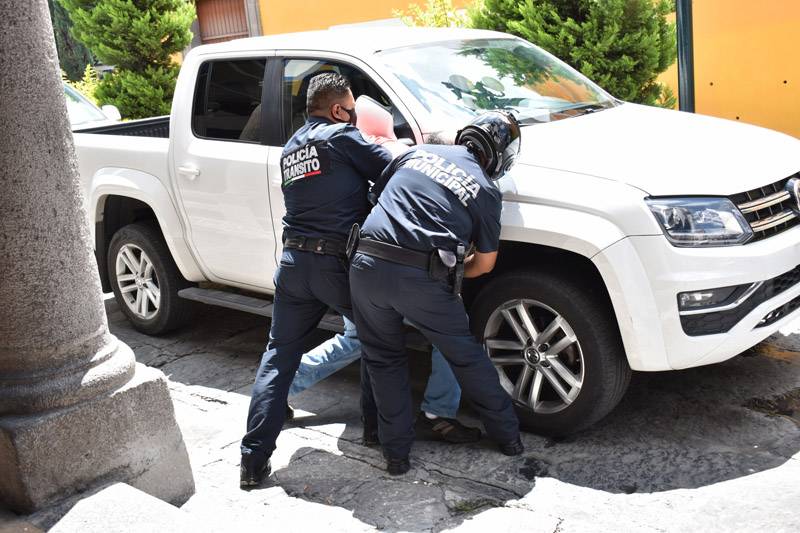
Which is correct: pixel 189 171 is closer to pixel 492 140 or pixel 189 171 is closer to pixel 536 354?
pixel 492 140

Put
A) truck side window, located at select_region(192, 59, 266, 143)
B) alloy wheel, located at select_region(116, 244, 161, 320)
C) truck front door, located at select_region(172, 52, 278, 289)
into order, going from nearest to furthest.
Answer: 1. truck front door, located at select_region(172, 52, 278, 289)
2. truck side window, located at select_region(192, 59, 266, 143)
3. alloy wheel, located at select_region(116, 244, 161, 320)

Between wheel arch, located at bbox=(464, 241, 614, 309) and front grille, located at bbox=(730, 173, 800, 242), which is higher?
front grille, located at bbox=(730, 173, 800, 242)

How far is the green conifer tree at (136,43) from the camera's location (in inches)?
508

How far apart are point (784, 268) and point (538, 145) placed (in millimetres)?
1209

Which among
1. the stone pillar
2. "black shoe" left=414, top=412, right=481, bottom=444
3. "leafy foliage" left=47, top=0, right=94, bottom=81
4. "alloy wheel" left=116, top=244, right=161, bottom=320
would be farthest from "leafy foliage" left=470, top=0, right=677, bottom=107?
"leafy foliage" left=47, top=0, right=94, bottom=81

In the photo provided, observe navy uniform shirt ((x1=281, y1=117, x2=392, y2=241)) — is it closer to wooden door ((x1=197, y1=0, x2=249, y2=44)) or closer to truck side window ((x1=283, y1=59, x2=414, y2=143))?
truck side window ((x1=283, y1=59, x2=414, y2=143))

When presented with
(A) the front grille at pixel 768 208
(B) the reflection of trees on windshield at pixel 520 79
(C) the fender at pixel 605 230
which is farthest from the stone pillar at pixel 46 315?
(A) the front grille at pixel 768 208

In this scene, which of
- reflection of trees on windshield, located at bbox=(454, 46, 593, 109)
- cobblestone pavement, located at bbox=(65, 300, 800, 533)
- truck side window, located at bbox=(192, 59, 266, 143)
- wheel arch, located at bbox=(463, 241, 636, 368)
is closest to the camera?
cobblestone pavement, located at bbox=(65, 300, 800, 533)

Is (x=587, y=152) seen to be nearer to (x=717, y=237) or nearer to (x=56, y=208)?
(x=717, y=237)

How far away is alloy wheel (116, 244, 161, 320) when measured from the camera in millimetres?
6492

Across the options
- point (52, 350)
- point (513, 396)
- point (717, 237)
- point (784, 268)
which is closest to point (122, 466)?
point (52, 350)

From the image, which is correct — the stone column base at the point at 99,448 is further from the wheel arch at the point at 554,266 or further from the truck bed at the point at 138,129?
the truck bed at the point at 138,129

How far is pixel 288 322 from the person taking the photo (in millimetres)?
4387

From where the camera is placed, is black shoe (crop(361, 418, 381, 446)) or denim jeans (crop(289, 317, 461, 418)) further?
denim jeans (crop(289, 317, 461, 418))
